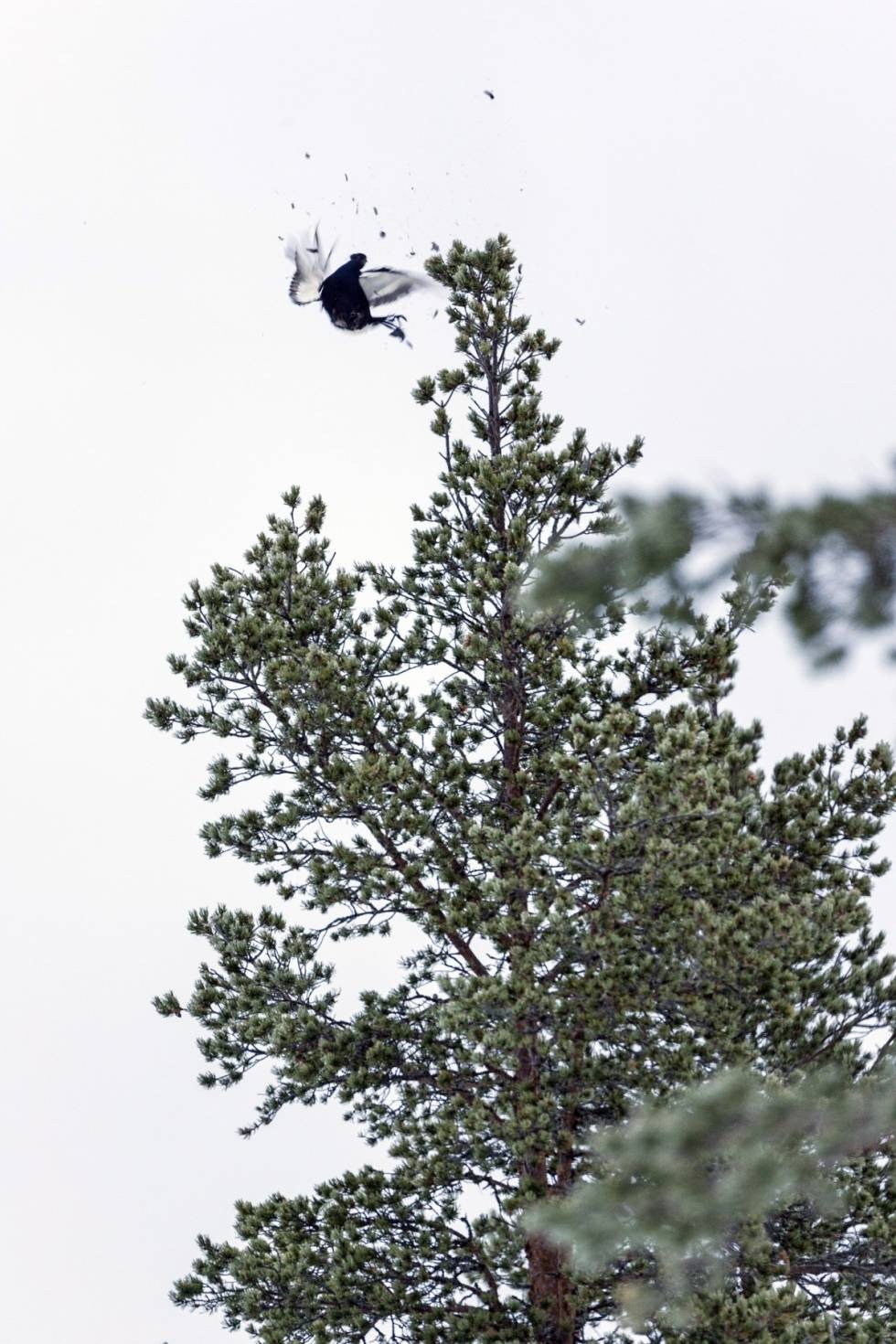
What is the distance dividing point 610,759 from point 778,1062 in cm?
263

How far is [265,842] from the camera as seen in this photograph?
1066 centimetres

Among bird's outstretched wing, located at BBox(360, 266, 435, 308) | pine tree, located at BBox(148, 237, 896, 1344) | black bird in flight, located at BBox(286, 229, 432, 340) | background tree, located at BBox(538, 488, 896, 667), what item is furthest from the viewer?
black bird in flight, located at BBox(286, 229, 432, 340)

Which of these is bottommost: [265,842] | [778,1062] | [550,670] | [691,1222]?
[691,1222]

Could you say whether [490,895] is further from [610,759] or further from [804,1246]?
[804,1246]

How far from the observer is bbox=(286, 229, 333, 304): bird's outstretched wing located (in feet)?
42.3

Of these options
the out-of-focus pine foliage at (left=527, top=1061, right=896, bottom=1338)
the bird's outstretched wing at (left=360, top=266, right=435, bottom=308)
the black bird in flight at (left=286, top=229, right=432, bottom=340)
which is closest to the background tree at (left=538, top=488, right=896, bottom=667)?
the out-of-focus pine foliage at (left=527, top=1061, right=896, bottom=1338)

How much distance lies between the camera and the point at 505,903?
32.3 ft

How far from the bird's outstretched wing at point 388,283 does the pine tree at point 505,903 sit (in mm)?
742

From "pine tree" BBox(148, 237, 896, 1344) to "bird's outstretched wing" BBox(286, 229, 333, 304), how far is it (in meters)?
1.98

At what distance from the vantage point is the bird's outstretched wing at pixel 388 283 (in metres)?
12.0

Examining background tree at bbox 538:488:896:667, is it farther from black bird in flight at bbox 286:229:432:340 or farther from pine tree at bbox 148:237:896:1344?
black bird in flight at bbox 286:229:432:340

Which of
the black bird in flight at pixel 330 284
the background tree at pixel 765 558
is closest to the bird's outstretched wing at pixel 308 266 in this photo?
the black bird in flight at pixel 330 284

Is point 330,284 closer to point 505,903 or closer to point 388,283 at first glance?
point 388,283

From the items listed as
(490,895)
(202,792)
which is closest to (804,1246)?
(490,895)
